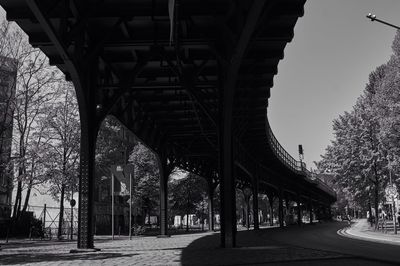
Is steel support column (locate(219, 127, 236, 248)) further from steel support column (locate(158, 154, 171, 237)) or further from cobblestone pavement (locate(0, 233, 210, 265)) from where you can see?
steel support column (locate(158, 154, 171, 237))

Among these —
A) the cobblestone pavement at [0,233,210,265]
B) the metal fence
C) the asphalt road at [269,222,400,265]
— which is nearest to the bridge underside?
the cobblestone pavement at [0,233,210,265]

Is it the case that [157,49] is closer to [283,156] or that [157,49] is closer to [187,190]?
[283,156]

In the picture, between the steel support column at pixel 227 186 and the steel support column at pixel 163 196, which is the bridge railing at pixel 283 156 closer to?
the steel support column at pixel 163 196

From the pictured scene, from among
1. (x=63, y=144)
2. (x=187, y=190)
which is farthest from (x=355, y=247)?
(x=187, y=190)

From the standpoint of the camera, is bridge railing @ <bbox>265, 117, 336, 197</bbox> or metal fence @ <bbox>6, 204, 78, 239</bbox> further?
bridge railing @ <bbox>265, 117, 336, 197</bbox>

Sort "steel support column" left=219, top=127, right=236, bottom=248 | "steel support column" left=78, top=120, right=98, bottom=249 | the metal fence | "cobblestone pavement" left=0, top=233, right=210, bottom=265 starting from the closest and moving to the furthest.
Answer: "cobblestone pavement" left=0, top=233, right=210, bottom=265 → "steel support column" left=78, top=120, right=98, bottom=249 → "steel support column" left=219, top=127, right=236, bottom=248 → the metal fence

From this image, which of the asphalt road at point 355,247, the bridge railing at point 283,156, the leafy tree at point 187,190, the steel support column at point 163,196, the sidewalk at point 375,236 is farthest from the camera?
the leafy tree at point 187,190

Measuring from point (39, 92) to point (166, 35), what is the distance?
81.0 ft

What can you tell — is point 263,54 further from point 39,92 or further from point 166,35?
point 39,92

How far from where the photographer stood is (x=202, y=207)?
72.9 meters

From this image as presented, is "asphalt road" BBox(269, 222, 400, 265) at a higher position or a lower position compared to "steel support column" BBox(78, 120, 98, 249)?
lower

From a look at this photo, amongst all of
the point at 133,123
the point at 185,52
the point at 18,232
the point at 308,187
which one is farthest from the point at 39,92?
the point at 308,187

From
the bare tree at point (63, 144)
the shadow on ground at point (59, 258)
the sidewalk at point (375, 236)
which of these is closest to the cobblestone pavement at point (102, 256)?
the shadow on ground at point (59, 258)

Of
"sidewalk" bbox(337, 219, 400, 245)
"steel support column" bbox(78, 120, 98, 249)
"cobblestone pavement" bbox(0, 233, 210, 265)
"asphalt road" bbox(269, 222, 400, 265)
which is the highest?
"steel support column" bbox(78, 120, 98, 249)
